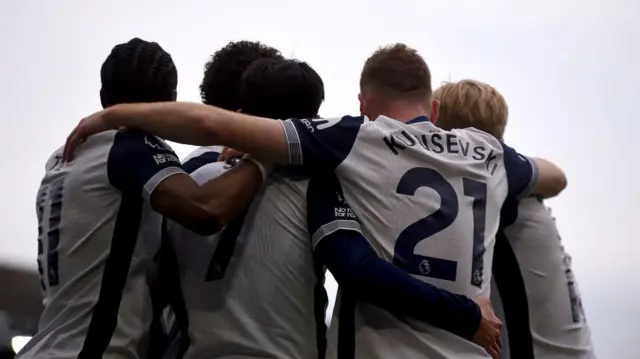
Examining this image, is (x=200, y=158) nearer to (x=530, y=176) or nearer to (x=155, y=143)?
(x=155, y=143)

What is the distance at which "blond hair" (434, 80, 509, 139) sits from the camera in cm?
228

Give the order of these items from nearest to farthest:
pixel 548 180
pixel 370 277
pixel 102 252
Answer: pixel 370 277
pixel 102 252
pixel 548 180

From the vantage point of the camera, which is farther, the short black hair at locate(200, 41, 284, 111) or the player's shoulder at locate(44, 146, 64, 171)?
the short black hair at locate(200, 41, 284, 111)

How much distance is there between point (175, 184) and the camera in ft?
5.94

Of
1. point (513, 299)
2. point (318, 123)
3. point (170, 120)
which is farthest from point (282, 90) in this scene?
point (513, 299)

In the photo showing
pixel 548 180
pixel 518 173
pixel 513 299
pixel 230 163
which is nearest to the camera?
pixel 230 163

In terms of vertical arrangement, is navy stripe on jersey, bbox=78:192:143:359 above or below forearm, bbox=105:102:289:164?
below

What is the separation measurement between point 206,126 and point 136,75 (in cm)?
22

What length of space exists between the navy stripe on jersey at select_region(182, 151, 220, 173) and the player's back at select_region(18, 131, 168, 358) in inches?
7.7

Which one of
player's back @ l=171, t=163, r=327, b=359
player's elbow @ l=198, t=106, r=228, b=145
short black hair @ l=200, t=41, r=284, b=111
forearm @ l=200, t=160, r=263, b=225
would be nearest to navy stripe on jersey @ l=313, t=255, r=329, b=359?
player's back @ l=171, t=163, r=327, b=359

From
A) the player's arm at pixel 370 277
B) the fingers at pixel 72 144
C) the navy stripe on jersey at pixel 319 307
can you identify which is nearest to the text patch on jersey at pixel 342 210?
the player's arm at pixel 370 277

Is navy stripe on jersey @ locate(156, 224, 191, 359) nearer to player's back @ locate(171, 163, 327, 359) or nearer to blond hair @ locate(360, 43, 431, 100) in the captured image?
player's back @ locate(171, 163, 327, 359)

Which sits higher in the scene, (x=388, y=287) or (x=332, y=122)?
(x=332, y=122)

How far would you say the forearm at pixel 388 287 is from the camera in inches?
69.3
